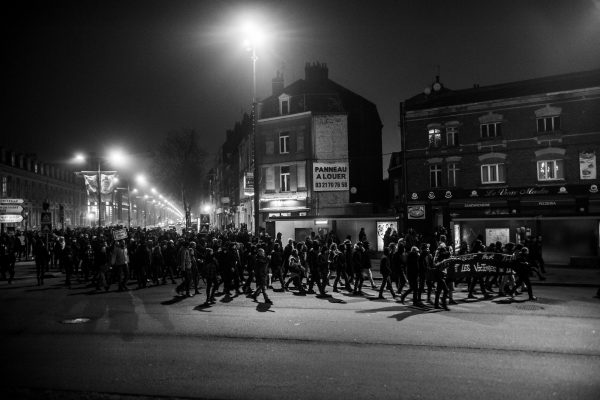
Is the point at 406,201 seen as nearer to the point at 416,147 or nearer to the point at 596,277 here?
the point at 416,147

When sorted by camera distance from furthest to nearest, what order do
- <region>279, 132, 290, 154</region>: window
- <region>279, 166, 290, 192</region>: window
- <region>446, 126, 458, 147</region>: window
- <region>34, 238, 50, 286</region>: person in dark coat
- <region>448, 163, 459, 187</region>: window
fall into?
1. <region>279, 132, 290, 154</region>: window
2. <region>279, 166, 290, 192</region>: window
3. <region>446, 126, 458, 147</region>: window
4. <region>448, 163, 459, 187</region>: window
5. <region>34, 238, 50, 286</region>: person in dark coat

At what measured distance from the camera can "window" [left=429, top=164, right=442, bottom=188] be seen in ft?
102

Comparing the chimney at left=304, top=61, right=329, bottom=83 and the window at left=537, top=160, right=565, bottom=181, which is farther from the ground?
the chimney at left=304, top=61, right=329, bottom=83

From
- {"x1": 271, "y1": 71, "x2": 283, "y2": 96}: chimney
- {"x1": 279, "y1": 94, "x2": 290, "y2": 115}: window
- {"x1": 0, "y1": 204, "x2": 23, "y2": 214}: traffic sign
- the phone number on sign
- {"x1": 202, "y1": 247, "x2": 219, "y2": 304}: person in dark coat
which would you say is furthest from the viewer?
{"x1": 271, "y1": 71, "x2": 283, "y2": 96}: chimney

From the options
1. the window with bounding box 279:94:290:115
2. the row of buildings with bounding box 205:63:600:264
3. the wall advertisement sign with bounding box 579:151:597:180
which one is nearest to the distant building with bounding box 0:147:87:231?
the window with bounding box 279:94:290:115

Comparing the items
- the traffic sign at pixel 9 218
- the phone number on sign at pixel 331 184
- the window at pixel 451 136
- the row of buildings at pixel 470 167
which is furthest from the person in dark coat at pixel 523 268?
the traffic sign at pixel 9 218

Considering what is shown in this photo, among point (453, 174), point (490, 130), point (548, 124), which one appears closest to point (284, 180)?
point (453, 174)

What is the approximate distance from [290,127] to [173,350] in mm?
31515

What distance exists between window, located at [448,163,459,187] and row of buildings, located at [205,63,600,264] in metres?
0.07

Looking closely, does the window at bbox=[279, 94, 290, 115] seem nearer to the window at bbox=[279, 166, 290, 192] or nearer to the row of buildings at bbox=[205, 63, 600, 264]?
the row of buildings at bbox=[205, 63, 600, 264]

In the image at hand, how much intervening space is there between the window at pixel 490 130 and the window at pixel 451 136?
170 centimetres

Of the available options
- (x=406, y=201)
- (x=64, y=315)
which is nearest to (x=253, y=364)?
(x=64, y=315)

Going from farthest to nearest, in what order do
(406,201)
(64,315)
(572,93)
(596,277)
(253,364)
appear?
(406,201) → (572,93) → (596,277) → (64,315) → (253,364)

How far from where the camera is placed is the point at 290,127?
127 ft
